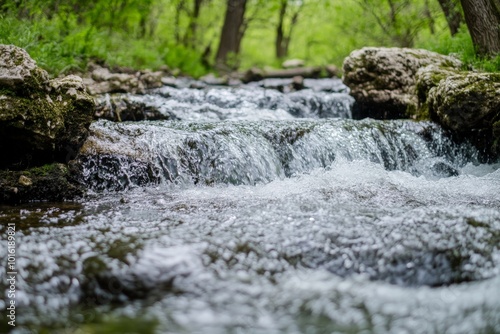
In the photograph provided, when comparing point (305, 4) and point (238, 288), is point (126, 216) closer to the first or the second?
point (238, 288)

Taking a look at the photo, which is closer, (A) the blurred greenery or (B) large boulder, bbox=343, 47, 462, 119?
(B) large boulder, bbox=343, 47, 462, 119

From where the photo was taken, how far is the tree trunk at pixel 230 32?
15.8 m

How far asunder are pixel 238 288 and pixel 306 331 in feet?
1.67

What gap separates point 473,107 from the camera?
5.61 meters

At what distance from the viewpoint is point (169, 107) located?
24.9 ft

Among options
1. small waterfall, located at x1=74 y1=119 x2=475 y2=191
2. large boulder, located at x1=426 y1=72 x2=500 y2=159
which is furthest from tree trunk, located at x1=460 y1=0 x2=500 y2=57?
small waterfall, located at x1=74 y1=119 x2=475 y2=191

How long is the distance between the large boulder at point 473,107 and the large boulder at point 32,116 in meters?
4.73

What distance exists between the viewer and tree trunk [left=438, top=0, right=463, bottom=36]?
962 cm

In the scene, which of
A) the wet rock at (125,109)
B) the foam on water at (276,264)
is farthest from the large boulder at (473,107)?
the wet rock at (125,109)

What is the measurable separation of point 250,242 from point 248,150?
240 centimetres

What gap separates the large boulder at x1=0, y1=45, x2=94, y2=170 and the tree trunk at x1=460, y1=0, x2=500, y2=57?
20.9 ft

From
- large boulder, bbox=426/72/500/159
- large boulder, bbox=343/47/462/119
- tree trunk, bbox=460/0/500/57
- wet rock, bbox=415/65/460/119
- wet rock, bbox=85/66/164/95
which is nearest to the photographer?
large boulder, bbox=426/72/500/159

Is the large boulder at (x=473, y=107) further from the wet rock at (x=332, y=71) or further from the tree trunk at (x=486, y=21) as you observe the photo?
the wet rock at (x=332, y=71)

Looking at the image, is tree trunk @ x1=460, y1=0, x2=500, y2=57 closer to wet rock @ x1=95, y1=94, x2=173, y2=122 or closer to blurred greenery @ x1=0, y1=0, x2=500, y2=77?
blurred greenery @ x1=0, y1=0, x2=500, y2=77
